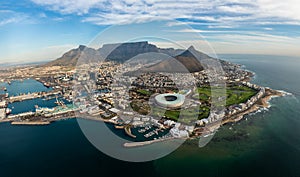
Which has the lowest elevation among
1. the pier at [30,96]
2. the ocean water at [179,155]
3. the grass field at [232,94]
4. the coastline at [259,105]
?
the ocean water at [179,155]

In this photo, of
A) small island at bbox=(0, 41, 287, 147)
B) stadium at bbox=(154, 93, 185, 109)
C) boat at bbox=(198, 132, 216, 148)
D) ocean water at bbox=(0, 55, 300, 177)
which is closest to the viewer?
ocean water at bbox=(0, 55, 300, 177)

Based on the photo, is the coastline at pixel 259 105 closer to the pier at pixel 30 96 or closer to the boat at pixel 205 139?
the boat at pixel 205 139

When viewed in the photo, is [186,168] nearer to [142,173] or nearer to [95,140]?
[142,173]

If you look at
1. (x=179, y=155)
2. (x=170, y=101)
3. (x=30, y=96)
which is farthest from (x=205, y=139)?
(x=30, y=96)

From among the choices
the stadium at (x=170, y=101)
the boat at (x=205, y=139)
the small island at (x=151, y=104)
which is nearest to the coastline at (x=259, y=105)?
the small island at (x=151, y=104)

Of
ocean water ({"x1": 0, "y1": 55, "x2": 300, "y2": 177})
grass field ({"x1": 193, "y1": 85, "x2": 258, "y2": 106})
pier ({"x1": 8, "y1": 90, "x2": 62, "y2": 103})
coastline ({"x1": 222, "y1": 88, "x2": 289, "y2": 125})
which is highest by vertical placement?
pier ({"x1": 8, "y1": 90, "x2": 62, "y2": 103})

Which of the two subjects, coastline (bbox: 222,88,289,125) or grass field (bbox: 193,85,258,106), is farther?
grass field (bbox: 193,85,258,106)

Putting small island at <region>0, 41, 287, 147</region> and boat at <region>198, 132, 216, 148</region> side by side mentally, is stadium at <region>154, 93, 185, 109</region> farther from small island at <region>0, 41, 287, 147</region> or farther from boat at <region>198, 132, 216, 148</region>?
boat at <region>198, 132, 216, 148</region>

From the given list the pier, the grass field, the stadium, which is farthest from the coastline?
the pier

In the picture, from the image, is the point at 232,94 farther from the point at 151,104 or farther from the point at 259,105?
the point at 151,104
